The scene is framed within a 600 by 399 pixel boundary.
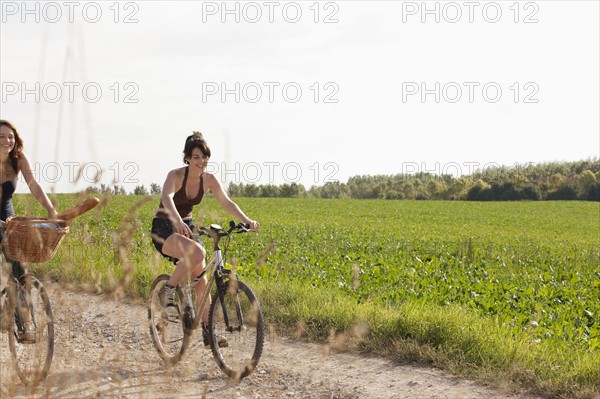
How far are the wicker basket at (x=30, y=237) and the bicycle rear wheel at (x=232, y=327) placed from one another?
60.9 inches

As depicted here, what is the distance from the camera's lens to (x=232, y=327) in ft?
19.6

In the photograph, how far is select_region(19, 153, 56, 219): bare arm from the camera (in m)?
5.51

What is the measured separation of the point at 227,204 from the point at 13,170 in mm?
1843

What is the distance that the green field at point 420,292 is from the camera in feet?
20.2

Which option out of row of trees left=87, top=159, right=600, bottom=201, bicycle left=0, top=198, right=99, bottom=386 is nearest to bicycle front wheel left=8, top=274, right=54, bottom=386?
bicycle left=0, top=198, right=99, bottom=386

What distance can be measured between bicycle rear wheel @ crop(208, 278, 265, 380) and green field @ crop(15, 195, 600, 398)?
0.88 m

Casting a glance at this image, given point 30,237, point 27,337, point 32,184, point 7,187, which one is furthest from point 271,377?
point 7,187

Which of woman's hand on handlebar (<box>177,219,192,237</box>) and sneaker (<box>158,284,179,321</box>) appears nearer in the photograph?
woman's hand on handlebar (<box>177,219,192,237</box>)

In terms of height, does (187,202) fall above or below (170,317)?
above

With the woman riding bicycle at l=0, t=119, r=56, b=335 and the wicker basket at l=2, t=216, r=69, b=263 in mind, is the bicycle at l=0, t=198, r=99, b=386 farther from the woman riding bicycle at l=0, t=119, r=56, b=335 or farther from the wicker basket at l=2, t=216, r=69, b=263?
the woman riding bicycle at l=0, t=119, r=56, b=335

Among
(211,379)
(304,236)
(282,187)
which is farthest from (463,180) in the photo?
(211,379)

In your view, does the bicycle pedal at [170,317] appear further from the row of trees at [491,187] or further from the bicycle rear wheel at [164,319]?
the row of trees at [491,187]

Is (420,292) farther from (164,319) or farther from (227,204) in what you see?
(227,204)

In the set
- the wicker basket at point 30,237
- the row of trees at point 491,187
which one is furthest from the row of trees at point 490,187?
the wicker basket at point 30,237
